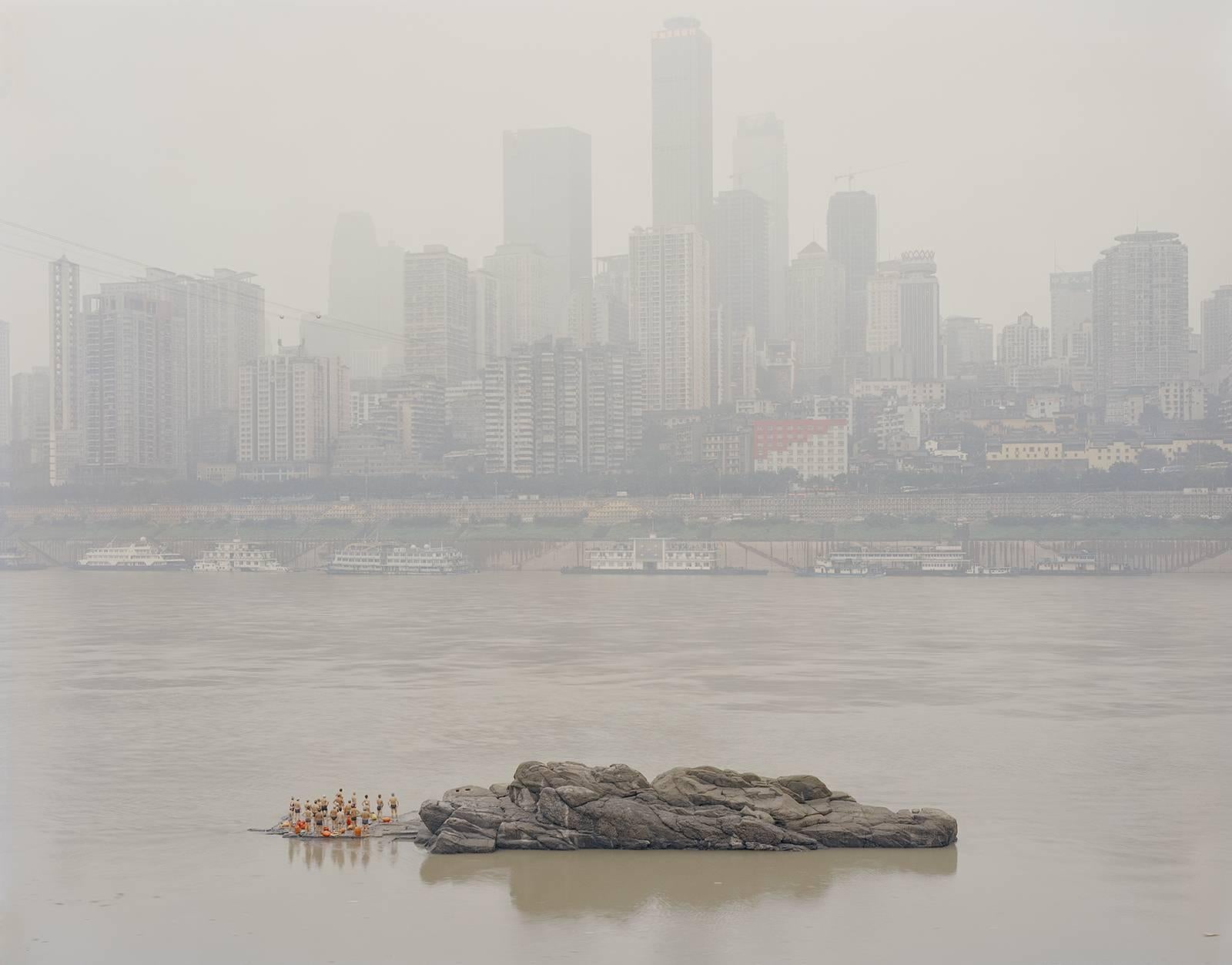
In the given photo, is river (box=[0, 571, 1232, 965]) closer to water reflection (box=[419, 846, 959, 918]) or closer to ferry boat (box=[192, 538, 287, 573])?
water reflection (box=[419, 846, 959, 918])

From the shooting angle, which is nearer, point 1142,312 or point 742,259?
point 1142,312

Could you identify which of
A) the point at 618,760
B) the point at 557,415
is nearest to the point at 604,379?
the point at 557,415

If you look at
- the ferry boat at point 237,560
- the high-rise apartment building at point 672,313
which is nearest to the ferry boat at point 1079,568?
the high-rise apartment building at point 672,313

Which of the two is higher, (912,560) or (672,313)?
(672,313)

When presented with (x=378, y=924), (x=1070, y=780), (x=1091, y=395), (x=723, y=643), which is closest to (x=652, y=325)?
(x=1091, y=395)

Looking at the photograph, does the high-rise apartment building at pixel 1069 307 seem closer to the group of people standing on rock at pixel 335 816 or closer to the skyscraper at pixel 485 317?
the skyscraper at pixel 485 317

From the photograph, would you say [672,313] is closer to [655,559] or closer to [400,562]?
[655,559]

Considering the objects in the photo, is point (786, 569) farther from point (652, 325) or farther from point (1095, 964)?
point (1095, 964)
